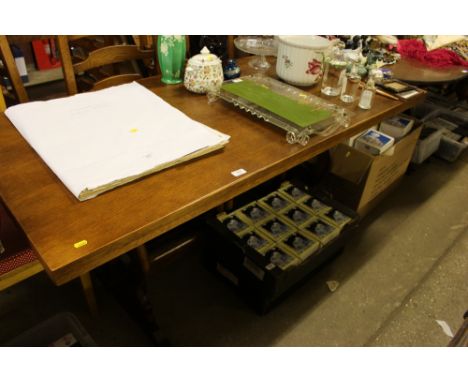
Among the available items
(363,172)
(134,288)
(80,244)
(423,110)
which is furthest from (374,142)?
(80,244)

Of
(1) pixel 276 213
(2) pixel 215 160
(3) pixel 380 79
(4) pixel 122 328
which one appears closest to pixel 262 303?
Answer: (1) pixel 276 213

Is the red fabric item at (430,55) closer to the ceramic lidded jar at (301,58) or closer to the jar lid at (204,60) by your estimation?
the ceramic lidded jar at (301,58)

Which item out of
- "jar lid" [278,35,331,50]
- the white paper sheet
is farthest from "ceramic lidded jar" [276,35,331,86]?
the white paper sheet

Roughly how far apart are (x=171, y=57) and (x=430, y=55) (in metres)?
1.53

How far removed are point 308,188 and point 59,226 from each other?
4.33 ft

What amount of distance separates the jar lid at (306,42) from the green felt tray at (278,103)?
18cm

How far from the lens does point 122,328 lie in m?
1.38

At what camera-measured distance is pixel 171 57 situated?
120cm

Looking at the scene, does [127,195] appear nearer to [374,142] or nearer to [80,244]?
[80,244]

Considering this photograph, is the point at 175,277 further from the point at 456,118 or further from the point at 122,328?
the point at 456,118

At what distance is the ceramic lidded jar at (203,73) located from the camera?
3.68 feet

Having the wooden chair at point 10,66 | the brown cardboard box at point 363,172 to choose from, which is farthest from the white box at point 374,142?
the wooden chair at point 10,66

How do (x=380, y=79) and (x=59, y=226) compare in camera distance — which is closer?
(x=59, y=226)

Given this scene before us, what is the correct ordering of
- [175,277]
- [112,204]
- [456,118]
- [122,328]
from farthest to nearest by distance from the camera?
1. [456,118]
2. [175,277]
3. [122,328]
4. [112,204]
